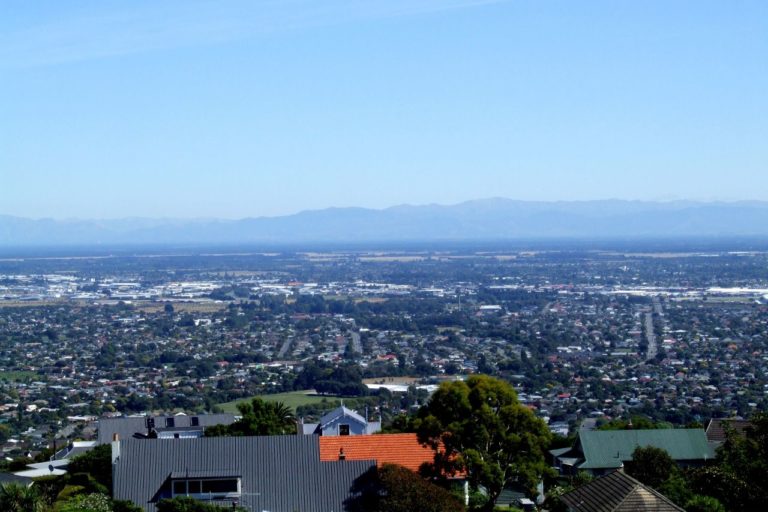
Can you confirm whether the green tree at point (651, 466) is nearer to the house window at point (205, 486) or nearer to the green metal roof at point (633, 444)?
the green metal roof at point (633, 444)

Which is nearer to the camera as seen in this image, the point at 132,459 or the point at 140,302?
the point at 132,459

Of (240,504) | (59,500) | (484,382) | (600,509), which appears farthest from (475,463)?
(59,500)

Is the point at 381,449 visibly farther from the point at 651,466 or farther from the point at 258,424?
the point at 651,466

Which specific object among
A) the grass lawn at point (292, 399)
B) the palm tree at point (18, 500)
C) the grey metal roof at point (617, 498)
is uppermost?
the grey metal roof at point (617, 498)

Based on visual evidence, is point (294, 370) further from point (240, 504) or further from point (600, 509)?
point (600, 509)

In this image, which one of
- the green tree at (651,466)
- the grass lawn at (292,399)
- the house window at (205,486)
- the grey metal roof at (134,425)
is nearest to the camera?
the house window at (205,486)

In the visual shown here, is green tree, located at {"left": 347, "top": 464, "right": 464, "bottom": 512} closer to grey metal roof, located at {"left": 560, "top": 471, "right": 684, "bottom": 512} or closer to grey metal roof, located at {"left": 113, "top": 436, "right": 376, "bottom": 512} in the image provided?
grey metal roof, located at {"left": 113, "top": 436, "right": 376, "bottom": 512}

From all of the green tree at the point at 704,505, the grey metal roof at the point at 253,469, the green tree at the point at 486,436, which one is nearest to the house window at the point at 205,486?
the grey metal roof at the point at 253,469

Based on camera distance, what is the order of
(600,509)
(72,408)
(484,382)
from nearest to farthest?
(600,509), (484,382), (72,408)
